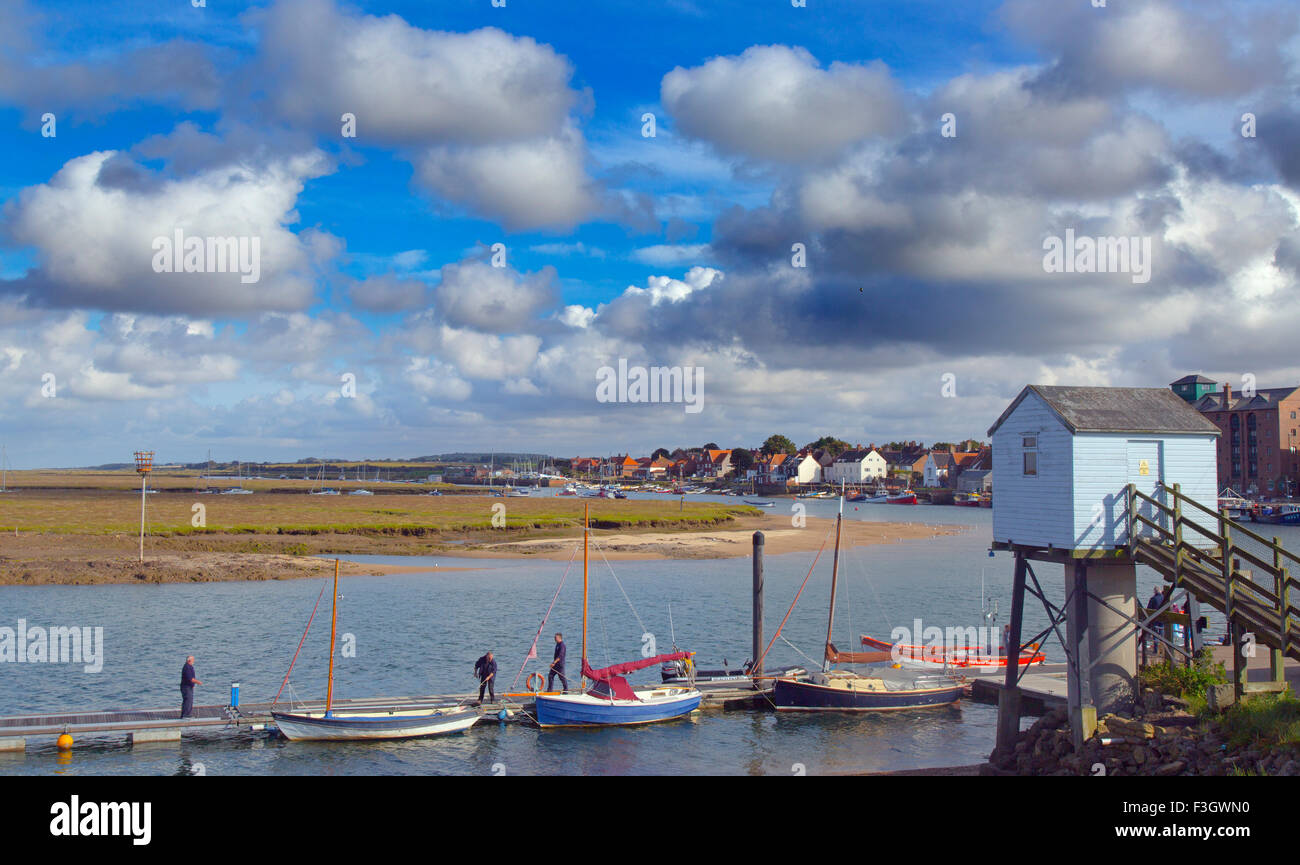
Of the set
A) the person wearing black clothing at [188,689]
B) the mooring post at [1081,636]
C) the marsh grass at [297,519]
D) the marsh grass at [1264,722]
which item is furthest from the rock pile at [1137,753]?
the marsh grass at [297,519]

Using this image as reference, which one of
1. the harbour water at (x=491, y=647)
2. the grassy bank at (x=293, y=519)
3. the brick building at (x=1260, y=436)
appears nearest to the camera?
the harbour water at (x=491, y=647)

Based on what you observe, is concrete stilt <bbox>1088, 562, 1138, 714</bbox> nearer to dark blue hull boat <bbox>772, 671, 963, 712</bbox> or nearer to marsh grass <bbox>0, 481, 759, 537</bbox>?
dark blue hull boat <bbox>772, 671, 963, 712</bbox>

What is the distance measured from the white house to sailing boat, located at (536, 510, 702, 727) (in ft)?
43.5

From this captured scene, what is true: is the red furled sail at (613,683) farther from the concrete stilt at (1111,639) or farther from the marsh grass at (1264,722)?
the marsh grass at (1264,722)

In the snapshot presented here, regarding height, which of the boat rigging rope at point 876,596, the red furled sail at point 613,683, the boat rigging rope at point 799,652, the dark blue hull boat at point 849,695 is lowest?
the boat rigging rope at point 876,596

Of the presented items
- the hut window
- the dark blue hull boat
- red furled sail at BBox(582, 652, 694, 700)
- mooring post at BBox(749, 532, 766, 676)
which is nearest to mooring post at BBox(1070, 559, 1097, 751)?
the hut window

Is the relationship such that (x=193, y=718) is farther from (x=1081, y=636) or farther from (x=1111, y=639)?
(x=1111, y=639)

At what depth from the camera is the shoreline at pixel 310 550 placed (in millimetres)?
67688

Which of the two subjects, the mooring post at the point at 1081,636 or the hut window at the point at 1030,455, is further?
the hut window at the point at 1030,455

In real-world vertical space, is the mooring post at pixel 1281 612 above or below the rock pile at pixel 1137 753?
above

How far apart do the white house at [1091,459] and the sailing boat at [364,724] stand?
709 inches

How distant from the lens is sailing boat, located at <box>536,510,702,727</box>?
31.2 meters
